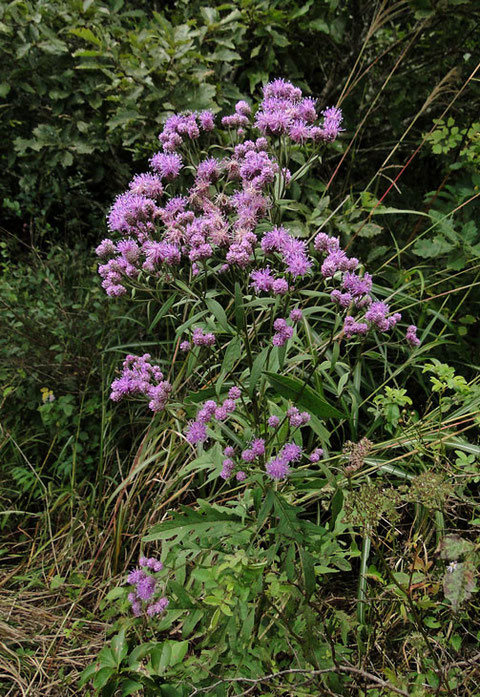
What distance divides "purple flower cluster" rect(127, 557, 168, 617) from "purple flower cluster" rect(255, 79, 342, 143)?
161cm

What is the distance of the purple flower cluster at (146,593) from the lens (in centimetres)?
190

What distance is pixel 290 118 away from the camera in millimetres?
1720

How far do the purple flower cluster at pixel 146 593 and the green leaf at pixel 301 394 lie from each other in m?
0.91

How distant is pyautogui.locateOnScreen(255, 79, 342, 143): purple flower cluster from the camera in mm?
1704

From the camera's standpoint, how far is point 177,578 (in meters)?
1.90

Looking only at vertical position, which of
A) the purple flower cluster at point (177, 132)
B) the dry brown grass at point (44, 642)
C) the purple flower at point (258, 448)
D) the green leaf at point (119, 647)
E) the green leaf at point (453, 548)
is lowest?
the dry brown grass at point (44, 642)

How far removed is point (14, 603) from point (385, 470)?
1.75 m

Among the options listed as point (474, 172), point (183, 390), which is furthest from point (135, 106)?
point (474, 172)

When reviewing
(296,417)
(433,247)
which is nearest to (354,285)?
(296,417)

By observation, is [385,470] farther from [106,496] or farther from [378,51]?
[378,51]

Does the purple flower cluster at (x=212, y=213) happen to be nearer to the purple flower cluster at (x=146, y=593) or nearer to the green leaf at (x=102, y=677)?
the purple flower cluster at (x=146, y=593)

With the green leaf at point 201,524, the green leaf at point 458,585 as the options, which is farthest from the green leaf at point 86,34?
the green leaf at point 458,585

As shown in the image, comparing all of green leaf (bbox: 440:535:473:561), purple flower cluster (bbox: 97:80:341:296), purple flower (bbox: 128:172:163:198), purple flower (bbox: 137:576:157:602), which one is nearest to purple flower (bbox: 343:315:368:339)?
purple flower cluster (bbox: 97:80:341:296)

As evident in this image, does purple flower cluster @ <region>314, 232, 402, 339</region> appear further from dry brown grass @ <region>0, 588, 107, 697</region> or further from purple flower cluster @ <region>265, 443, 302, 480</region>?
dry brown grass @ <region>0, 588, 107, 697</region>
